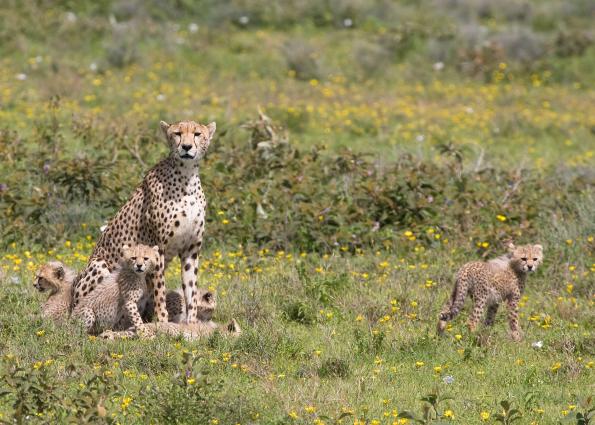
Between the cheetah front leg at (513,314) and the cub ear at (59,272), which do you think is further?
the cheetah front leg at (513,314)

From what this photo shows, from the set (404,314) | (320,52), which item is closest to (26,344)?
(404,314)

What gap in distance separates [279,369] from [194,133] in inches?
76.0

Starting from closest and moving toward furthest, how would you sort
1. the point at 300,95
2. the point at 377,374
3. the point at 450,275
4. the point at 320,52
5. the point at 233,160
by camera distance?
the point at 377,374
the point at 450,275
the point at 233,160
the point at 300,95
the point at 320,52

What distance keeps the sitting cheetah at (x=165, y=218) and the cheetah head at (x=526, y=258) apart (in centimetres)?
258

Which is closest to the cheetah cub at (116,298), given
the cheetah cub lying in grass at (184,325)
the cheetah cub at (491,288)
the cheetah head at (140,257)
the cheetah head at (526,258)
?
the cheetah head at (140,257)

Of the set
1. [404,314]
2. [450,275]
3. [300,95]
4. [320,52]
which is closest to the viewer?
[404,314]

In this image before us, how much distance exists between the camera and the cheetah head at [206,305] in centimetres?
962

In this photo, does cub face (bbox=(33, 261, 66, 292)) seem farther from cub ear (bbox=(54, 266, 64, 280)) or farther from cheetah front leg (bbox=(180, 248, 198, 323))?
cheetah front leg (bbox=(180, 248, 198, 323))

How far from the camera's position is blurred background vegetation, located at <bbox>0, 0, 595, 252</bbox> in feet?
40.9

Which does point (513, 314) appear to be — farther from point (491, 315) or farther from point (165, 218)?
point (165, 218)

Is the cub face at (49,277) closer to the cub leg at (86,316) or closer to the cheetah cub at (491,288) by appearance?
the cub leg at (86,316)

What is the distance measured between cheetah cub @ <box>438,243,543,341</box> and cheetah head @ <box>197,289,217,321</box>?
1.83 meters

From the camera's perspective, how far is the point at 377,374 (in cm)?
853

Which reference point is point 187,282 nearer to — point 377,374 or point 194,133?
point 194,133
